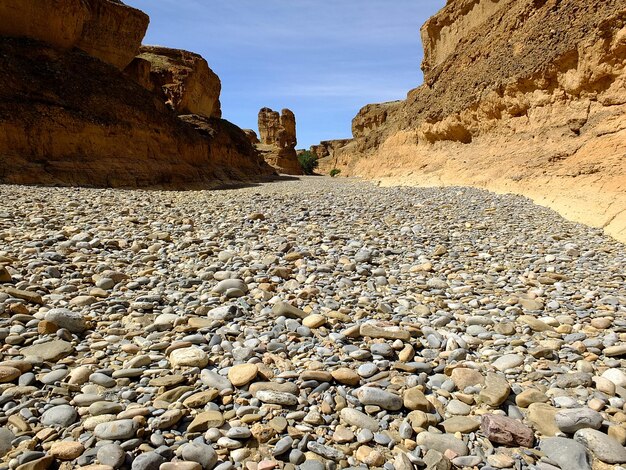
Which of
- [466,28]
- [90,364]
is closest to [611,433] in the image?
[90,364]

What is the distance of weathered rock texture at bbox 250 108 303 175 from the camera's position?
47.7m

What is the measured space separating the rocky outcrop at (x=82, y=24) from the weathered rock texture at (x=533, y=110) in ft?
53.1

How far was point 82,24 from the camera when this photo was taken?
16812 millimetres

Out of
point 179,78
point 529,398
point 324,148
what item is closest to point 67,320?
point 529,398

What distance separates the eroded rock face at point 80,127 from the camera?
12.6 meters

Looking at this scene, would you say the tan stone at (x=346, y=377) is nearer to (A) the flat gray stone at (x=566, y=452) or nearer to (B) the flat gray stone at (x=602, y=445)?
(A) the flat gray stone at (x=566, y=452)

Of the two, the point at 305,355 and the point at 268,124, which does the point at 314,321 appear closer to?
the point at 305,355

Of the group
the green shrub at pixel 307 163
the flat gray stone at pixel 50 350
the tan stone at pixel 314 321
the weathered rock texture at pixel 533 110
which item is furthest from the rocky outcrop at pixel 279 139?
the flat gray stone at pixel 50 350

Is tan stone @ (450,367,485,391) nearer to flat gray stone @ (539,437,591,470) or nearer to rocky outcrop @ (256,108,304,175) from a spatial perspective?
flat gray stone @ (539,437,591,470)

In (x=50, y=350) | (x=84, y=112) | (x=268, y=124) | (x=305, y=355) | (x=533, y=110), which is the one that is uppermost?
(x=268, y=124)

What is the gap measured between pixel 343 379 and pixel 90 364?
1.52m

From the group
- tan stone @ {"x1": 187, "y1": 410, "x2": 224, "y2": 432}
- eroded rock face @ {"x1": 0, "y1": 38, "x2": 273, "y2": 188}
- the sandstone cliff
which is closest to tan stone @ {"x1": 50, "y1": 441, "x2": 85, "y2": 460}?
tan stone @ {"x1": 187, "y1": 410, "x2": 224, "y2": 432}

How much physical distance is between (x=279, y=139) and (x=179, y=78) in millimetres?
25465

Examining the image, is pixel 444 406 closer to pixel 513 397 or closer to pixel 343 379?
pixel 513 397
